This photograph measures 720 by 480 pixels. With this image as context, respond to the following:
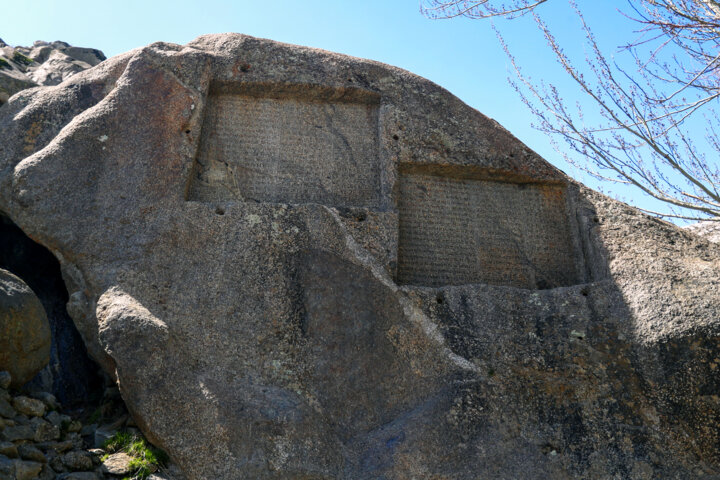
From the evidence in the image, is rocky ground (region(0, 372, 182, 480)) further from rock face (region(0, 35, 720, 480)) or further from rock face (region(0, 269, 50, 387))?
rock face (region(0, 35, 720, 480))

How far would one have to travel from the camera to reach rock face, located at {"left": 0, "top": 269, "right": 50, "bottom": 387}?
3893 mm

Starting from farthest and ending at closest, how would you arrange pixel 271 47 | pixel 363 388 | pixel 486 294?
pixel 271 47
pixel 486 294
pixel 363 388

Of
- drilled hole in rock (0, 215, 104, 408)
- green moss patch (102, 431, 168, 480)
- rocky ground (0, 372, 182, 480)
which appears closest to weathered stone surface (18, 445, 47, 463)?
rocky ground (0, 372, 182, 480)

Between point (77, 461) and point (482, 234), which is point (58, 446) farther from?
point (482, 234)

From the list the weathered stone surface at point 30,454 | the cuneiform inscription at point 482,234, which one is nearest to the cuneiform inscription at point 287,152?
the cuneiform inscription at point 482,234

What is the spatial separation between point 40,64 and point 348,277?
5.48m

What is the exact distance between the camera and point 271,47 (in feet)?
19.5

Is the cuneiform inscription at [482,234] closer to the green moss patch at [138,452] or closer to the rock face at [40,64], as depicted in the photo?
the green moss patch at [138,452]

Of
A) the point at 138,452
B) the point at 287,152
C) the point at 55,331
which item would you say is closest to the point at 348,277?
the point at 287,152

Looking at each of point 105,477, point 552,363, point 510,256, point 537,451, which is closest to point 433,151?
point 510,256

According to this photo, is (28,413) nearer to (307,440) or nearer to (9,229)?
(307,440)

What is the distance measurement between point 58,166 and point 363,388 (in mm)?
3042

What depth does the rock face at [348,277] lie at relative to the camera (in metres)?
4.02

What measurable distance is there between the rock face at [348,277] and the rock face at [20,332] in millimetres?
395
